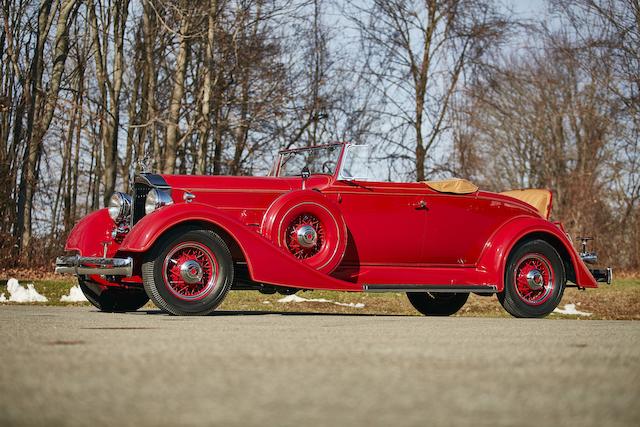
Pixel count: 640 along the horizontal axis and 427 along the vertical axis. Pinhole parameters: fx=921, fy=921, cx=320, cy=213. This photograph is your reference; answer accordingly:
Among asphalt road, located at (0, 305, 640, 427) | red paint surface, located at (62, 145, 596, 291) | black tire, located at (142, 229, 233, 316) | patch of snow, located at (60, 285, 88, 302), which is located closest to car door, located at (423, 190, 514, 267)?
red paint surface, located at (62, 145, 596, 291)

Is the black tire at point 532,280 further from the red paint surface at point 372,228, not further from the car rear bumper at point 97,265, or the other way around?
the car rear bumper at point 97,265

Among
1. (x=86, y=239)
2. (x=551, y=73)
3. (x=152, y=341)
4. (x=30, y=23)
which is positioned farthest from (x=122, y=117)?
(x=152, y=341)

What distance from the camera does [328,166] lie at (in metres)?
10.1

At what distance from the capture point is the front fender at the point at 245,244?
830cm

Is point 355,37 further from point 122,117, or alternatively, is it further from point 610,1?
point 610,1

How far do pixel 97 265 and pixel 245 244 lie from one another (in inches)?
58.6

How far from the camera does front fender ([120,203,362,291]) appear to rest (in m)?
8.30

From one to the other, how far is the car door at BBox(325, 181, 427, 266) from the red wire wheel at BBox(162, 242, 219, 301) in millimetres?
1630

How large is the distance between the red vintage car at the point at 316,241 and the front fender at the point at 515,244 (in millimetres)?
15

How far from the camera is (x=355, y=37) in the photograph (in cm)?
2605

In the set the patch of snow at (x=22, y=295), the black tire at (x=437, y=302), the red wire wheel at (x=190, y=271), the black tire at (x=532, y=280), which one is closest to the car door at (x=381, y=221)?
the black tire at (x=532, y=280)

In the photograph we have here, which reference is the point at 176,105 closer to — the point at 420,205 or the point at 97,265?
the point at 420,205

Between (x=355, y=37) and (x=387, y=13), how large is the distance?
3.73 feet

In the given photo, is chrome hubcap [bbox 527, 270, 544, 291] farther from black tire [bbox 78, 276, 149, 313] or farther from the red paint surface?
black tire [bbox 78, 276, 149, 313]
